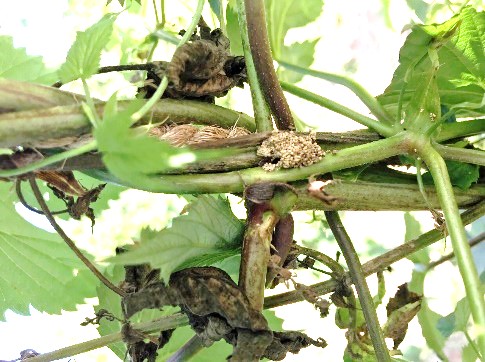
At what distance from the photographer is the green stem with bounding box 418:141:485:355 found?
44 cm

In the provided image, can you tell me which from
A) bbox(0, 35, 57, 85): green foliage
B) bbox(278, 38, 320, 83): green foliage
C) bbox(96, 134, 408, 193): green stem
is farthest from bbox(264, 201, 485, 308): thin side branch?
bbox(0, 35, 57, 85): green foliage

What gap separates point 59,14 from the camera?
3.52ft

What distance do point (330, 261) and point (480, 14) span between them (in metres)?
0.23

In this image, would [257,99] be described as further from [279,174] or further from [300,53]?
[300,53]

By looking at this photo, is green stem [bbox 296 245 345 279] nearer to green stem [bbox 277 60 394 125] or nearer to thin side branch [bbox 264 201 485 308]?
thin side branch [bbox 264 201 485 308]

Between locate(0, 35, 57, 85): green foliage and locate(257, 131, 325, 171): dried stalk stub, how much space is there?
30 cm

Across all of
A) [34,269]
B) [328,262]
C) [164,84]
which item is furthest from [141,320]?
[164,84]

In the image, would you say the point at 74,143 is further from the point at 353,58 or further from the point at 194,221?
the point at 353,58

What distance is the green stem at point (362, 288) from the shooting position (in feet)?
1.83

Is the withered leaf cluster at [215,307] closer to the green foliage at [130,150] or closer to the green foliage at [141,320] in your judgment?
the green foliage at [130,150]

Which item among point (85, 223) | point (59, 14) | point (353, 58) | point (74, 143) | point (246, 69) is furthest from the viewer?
point (353, 58)

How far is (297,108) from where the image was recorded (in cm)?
98

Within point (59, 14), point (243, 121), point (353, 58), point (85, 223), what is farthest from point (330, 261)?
point (353, 58)

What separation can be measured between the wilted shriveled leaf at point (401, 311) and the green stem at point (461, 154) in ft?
0.44
